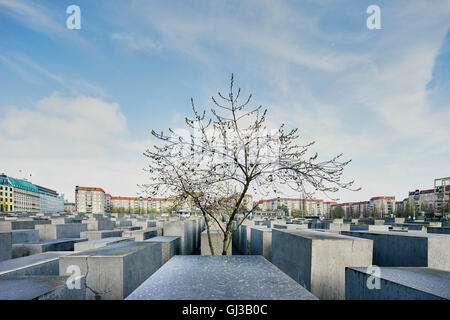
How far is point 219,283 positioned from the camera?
245 centimetres

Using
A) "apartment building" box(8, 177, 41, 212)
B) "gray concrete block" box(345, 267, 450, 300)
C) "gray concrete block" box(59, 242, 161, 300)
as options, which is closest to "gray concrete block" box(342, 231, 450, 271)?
"gray concrete block" box(345, 267, 450, 300)

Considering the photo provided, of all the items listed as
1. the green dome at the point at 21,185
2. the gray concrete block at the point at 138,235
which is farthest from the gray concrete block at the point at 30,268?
the green dome at the point at 21,185

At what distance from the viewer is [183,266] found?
3.13 metres

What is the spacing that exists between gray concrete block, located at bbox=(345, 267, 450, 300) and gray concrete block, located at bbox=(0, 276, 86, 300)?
346 cm

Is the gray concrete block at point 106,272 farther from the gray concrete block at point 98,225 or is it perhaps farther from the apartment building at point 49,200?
the apartment building at point 49,200

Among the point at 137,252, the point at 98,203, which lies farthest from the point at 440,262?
the point at 98,203

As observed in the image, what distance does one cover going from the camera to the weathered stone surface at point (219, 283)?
6.85ft

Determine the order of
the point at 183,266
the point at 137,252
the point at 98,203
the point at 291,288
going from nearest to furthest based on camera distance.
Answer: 1. the point at 291,288
2. the point at 183,266
3. the point at 137,252
4. the point at 98,203

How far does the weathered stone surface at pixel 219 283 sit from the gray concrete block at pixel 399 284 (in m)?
1.07

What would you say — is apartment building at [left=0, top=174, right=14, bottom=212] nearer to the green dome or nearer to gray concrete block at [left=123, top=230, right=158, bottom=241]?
the green dome

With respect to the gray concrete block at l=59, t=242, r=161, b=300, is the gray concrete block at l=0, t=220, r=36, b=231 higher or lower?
lower

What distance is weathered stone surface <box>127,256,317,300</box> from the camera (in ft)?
6.85
